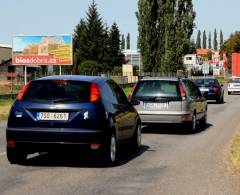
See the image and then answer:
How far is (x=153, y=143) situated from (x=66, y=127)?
15.9ft

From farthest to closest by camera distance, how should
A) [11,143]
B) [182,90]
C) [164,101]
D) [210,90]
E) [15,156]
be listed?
[210,90], [182,90], [164,101], [15,156], [11,143]

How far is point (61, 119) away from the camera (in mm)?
10344

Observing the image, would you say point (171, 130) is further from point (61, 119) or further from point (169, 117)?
point (61, 119)

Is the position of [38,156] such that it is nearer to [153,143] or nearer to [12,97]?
[153,143]

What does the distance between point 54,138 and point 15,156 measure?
919 mm

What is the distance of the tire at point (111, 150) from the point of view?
1059 cm

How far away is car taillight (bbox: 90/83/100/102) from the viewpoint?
34.4 feet

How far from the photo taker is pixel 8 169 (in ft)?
33.7

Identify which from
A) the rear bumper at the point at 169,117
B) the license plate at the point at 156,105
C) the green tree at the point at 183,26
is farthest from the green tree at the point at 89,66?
the rear bumper at the point at 169,117

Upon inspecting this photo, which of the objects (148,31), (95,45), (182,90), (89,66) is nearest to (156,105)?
(182,90)

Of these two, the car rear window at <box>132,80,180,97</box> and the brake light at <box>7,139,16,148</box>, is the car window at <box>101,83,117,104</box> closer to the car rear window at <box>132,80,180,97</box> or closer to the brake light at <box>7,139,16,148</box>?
the brake light at <box>7,139,16,148</box>

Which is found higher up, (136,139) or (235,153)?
(136,139)

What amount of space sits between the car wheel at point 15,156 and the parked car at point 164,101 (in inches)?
264

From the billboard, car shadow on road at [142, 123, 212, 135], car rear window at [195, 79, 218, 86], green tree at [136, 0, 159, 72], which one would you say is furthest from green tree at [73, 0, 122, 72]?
car shadow on road at [142, 123, 212, 135]
